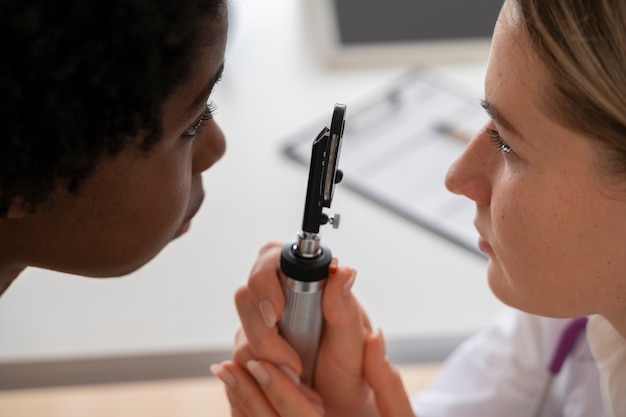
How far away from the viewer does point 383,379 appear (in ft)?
3.00

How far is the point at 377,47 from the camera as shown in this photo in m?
1.46

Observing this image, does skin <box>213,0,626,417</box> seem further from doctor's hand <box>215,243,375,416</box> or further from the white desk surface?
the white desk surface

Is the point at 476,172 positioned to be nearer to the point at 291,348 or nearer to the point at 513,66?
the point at 513,66

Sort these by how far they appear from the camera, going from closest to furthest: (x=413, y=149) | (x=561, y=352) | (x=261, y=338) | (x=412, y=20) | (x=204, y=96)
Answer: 1. (x=204, y=96)
2. (x=261, y=338)
3. (x=561, y=352)
4. (x=413, y=149)
5. (x=412, y=20)

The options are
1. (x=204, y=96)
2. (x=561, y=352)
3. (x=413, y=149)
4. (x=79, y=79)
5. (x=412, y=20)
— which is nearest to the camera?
(x=79, y=79)

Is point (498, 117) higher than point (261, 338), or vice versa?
point (498, 117)

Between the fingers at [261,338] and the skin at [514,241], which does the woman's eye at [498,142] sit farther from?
the fingers at [261,338]

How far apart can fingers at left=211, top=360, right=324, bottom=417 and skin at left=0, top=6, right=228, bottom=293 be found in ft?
0.51

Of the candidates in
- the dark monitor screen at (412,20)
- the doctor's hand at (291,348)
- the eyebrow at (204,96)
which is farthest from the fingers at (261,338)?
the dark monitor screen at (412,20)

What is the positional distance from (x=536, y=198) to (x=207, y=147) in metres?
0.31

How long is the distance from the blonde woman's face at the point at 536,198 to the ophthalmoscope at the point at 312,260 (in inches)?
5.6

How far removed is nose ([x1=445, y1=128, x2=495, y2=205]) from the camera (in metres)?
0.82

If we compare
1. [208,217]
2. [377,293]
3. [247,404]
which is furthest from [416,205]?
[247,404]

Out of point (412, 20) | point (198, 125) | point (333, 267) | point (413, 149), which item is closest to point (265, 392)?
point (333, 267)
